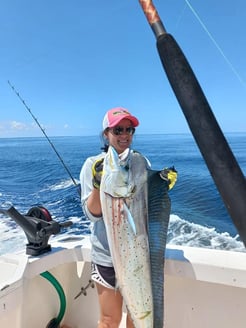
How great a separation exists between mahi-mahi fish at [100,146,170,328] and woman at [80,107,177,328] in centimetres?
17

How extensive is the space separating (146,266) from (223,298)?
2.62 feet

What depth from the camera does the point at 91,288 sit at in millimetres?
2084

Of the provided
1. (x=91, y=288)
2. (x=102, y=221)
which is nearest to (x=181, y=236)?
(x=91, y=288)

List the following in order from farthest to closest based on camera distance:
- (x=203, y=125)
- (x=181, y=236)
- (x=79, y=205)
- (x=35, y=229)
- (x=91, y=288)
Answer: (x=79, y=205) → (x=181, y=236) → (x=91, y=288) → (x=35, y=229) → (x=203, y=125)

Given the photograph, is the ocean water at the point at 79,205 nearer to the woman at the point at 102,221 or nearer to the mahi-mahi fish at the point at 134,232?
the woman at the point at 102,221

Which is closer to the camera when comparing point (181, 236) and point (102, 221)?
point (102, 221)

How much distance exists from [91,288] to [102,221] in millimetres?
920

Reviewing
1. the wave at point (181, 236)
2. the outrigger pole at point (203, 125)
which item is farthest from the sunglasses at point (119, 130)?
the wave at point (181, 236)

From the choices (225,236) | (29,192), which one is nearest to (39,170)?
(29,192)

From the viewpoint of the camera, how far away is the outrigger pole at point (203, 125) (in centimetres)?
84

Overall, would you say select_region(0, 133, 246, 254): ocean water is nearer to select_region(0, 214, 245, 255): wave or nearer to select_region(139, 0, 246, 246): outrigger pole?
select_region(0, 214, 245, 255): wave

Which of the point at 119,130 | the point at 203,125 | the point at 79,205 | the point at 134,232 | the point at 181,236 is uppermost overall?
the point at 79,205

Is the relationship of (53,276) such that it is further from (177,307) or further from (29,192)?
(29,192)

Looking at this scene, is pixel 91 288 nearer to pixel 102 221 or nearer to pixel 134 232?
pixel 102 221
